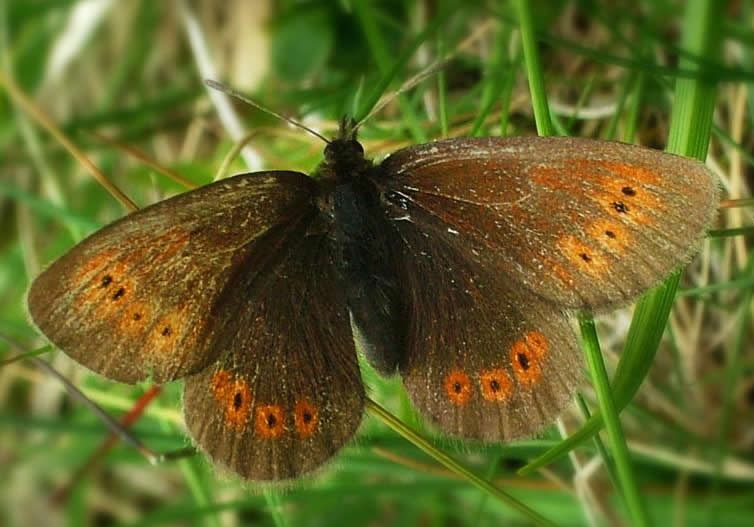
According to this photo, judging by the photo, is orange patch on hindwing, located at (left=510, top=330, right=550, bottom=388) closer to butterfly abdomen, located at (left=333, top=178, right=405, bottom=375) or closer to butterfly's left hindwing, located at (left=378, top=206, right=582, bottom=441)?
butterfly's left hindwing, located at (left=378, top=206, right=582, bottom=441)

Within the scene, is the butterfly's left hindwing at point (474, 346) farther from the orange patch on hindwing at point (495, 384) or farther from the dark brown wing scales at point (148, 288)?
the dark brown wing scales at point (148, 288)

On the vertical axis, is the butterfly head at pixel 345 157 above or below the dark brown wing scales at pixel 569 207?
above

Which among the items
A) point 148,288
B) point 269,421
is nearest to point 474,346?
point 269,421

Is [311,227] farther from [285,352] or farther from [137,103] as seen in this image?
[137,103]

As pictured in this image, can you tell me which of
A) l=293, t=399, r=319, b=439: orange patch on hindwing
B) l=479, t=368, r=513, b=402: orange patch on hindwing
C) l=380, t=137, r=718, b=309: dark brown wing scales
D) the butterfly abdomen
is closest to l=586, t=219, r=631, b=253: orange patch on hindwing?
l=380, t=137, r=718, b=309: dark brown wing scales

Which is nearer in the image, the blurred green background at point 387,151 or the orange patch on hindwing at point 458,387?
the orange patch on hindwing at point 458,387

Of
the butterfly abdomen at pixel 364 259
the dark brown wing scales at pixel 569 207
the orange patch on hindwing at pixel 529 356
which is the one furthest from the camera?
the butterfly abdomen at pixel 364 259

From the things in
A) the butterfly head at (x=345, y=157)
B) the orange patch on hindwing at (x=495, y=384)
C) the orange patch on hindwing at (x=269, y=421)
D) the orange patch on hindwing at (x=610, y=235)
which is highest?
the butterfly head at (x=345, y=157)

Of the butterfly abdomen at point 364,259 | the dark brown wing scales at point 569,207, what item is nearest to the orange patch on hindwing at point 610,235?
the dark brown wing scales at point 569,207
